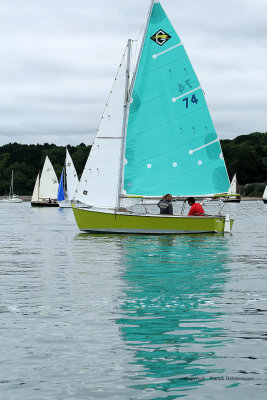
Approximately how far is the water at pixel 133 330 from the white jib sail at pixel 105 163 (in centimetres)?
1508

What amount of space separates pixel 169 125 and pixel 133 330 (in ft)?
96.4

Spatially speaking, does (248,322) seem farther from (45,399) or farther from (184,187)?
(184,187)

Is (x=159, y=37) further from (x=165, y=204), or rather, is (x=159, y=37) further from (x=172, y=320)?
(x=172, y=320)

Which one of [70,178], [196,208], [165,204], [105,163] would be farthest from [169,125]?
[70,178]

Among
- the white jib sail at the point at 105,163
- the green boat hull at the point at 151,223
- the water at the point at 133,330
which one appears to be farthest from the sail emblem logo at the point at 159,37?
the water at the point at 133,330

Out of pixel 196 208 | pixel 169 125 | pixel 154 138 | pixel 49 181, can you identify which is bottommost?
pixel 196 208

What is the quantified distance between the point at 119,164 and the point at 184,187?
367 centimetres

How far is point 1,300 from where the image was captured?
16.2 meters

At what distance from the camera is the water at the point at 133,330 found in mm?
9422

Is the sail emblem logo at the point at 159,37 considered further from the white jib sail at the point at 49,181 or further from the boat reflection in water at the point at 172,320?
the white jib sail at the point at 49,181

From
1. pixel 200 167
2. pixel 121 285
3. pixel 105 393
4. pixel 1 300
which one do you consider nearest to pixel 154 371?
pixel 105 393

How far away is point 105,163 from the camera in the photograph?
40656 mm

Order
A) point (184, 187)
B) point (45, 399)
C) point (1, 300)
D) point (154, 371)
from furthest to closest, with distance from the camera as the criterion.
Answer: point (184, 187)
point (1, 300)
point (154, 371)
point (45, 399)

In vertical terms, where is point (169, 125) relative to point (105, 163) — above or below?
above
